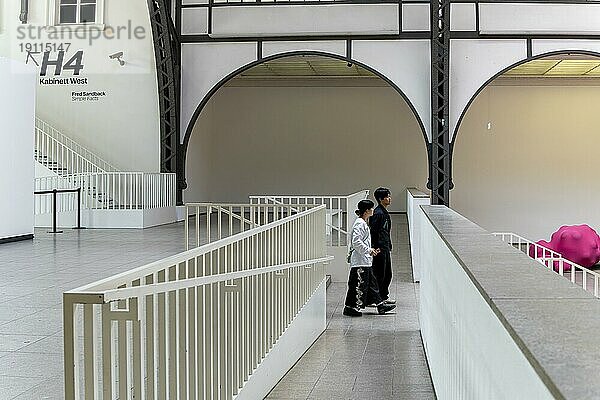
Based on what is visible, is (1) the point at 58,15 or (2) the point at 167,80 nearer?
(2) the point at 167,80

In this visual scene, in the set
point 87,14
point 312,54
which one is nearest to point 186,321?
point 312,54

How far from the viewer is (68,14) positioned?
63.9 feet

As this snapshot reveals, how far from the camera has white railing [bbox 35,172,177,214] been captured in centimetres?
1698

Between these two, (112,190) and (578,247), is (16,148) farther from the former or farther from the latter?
(578,247)

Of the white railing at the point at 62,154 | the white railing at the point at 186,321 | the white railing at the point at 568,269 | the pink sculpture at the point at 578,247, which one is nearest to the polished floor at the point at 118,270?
the white railing at the point at 186,321

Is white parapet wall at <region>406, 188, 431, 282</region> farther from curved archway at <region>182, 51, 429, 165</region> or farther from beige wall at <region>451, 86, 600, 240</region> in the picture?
beige wall at <region>451, 86, 600, 240</region>

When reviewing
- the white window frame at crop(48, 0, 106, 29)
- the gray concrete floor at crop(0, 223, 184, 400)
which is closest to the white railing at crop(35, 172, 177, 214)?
the gray concrete floor at crop(0, 223, 184, 400)

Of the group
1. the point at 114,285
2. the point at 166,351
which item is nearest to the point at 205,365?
the point at 166,351

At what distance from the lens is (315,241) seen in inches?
318

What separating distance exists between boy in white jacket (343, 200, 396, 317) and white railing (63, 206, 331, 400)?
226 cm

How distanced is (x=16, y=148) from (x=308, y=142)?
11.1 m

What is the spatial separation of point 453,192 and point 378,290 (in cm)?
1461

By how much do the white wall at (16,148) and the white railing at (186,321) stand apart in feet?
27.5

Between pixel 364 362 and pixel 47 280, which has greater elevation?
pixel 47 280
